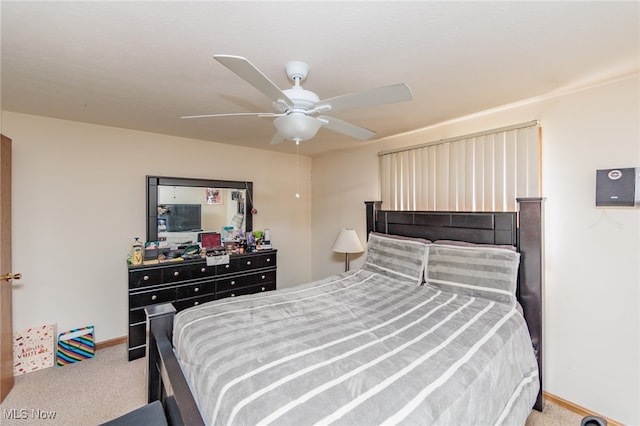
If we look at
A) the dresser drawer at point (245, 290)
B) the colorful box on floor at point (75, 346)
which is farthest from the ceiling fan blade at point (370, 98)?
the colorful box on floor at point (75, 346)

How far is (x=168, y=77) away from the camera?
6.06 feet

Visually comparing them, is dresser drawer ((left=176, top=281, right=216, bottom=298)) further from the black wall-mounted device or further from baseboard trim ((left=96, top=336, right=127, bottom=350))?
the black wall-mounted device

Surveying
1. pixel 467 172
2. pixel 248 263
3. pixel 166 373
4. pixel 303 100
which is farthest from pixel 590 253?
pixel 248 263

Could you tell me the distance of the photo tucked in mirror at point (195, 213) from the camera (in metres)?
3.30

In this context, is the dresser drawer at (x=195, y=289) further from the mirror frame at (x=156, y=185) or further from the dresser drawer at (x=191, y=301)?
the mirror frame at (x=156, y=185)

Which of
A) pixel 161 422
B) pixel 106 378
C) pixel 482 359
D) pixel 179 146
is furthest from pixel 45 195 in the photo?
pixel 482 359

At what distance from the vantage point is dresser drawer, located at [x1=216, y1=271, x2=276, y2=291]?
10.8 feet

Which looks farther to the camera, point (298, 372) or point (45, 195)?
point (45, 195)

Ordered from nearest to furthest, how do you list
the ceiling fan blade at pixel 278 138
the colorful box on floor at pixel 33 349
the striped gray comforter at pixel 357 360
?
the striped gray comforter at pixel 357 360
the ceiling fan blade at pixel 278 138
the colorful box on floor at pixel 33 349

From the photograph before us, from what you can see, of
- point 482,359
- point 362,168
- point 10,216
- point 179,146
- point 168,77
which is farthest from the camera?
point 362,168

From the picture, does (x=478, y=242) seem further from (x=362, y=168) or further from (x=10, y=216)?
(x=10, y=216)

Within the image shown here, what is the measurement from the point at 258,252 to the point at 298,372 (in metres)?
2.50

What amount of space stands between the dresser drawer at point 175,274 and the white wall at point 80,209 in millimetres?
613

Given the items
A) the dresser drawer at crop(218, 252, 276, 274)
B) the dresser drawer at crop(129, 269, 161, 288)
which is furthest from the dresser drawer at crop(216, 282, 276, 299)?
the dresser drawer at crop(129, 269, 161, 288)
